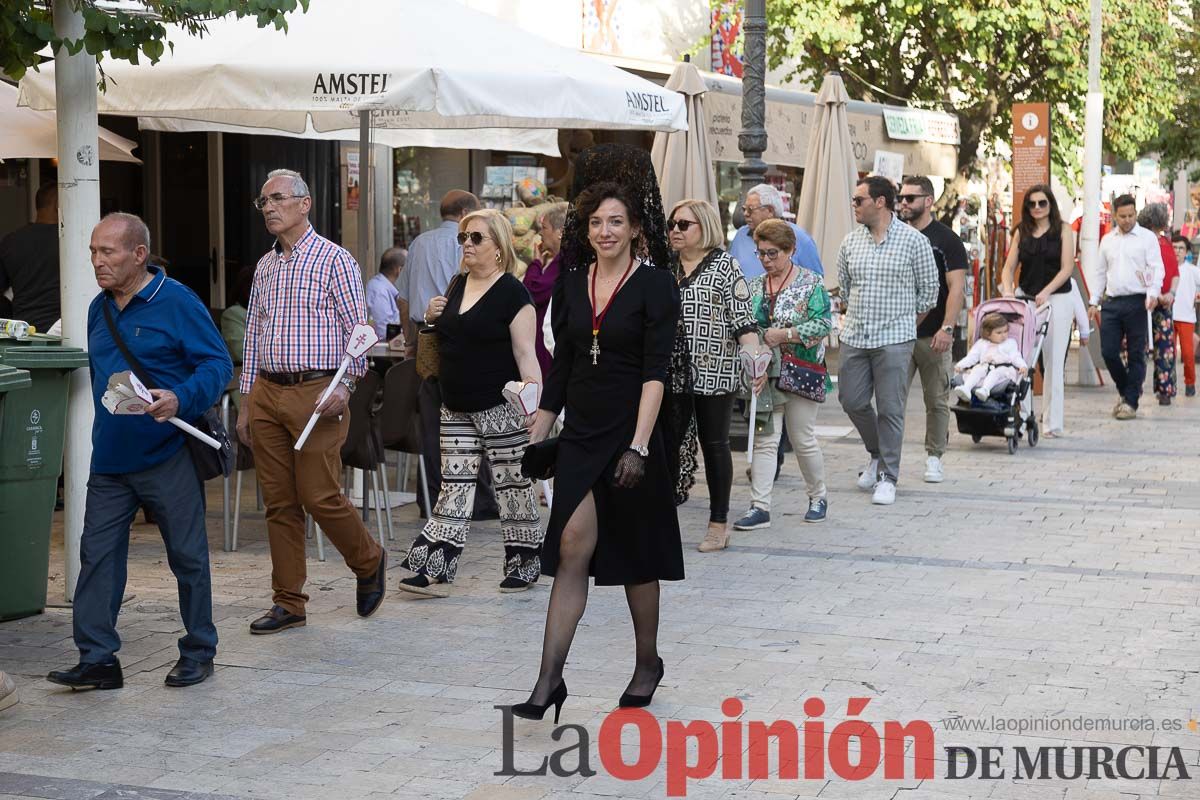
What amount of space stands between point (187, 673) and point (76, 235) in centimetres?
218

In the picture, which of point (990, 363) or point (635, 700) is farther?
point (990, 363)

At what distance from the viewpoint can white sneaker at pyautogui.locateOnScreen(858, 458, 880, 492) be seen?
11211 millimetres

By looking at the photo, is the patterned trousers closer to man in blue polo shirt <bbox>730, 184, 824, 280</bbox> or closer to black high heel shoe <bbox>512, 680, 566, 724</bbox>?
black high heel shoe <bbox>512, 680, 566, 724</bbox>

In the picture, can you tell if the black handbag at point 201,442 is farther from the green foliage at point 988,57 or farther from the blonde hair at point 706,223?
the green foliage at point 988,57

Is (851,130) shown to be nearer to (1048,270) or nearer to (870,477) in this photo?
(1048,270)

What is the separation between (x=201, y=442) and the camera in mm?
6160

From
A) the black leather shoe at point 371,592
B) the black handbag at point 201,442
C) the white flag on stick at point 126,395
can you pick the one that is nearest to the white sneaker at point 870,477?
the black leather shoe at point 371,592

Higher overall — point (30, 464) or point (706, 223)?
point (706, 223)

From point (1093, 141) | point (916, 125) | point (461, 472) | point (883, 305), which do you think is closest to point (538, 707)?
point (461, 472)

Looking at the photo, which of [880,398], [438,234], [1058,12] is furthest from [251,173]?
[1058,12]

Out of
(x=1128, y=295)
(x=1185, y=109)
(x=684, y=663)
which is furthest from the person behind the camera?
(x=1185, y=109)

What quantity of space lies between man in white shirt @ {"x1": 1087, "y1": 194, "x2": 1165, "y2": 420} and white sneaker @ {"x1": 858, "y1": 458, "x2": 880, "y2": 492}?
16.7 ft

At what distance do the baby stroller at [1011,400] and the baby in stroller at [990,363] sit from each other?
0.06 m

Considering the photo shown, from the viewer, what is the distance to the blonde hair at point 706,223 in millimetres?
8461
